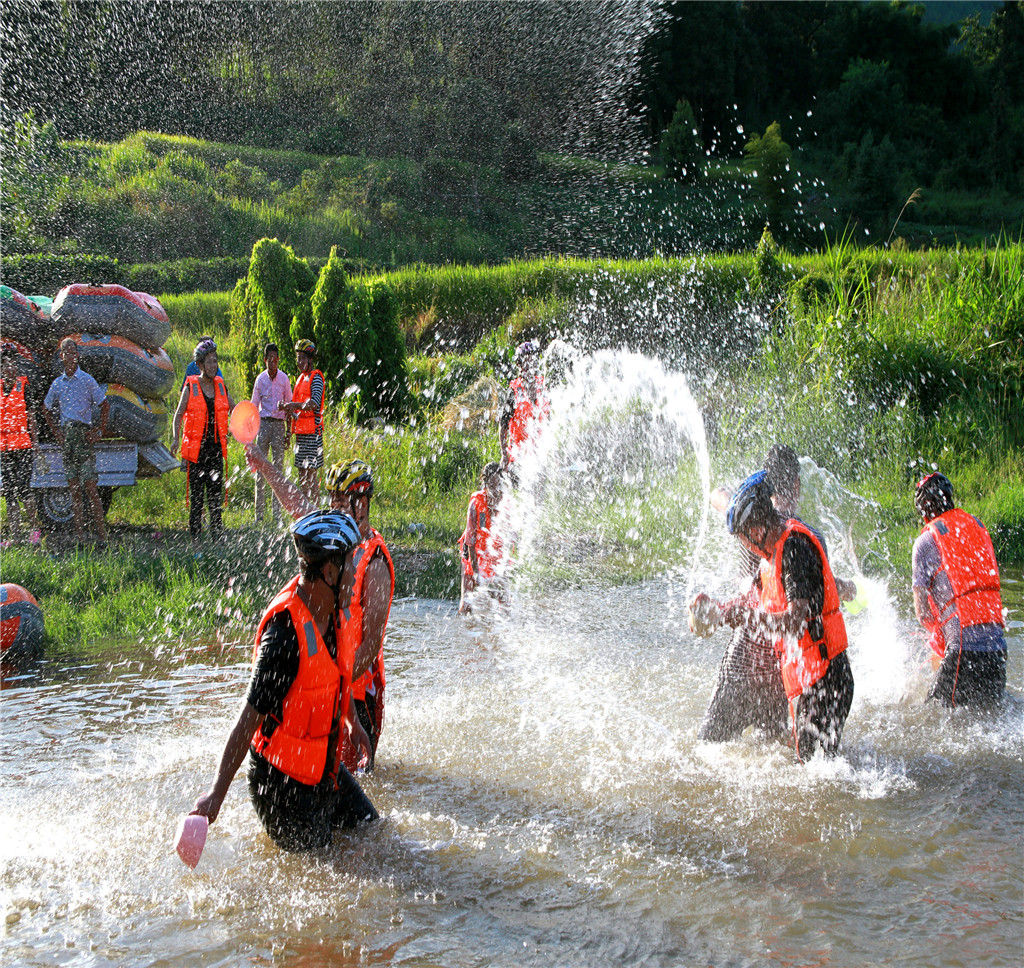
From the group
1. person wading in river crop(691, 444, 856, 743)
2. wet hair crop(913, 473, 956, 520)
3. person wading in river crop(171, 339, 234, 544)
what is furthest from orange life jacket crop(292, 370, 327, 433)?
wet hair crop(913, 473, 956, 520)

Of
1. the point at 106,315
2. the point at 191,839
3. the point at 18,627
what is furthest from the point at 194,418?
the point at 191,839

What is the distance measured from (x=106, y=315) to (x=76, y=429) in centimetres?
152

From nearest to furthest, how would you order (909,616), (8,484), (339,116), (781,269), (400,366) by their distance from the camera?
(909,616), (8,484), (400,366), (781,269), (339,116)

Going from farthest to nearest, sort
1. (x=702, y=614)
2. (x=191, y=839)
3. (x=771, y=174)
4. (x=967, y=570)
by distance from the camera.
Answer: (x=771, y=174) < (x=967, y=570) < (x=702, y=614) < (x=191, y=839)

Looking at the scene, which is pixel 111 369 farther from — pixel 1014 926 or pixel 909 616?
pixel 1014 926

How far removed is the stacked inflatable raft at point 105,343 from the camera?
925cm

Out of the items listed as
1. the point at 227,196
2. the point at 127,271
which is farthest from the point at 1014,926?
the point at 227,196

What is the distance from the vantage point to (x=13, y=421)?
344 inches

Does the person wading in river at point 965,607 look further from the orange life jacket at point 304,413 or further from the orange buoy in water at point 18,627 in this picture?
the orange life jacket at point 304,413

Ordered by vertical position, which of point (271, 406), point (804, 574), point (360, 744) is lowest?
point (360, 744)

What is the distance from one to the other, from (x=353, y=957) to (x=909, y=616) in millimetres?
5588

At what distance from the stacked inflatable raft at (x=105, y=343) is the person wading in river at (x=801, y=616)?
23.6 ft

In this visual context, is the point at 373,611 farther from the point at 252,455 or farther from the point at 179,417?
the point at 179,417

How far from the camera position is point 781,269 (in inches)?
622
